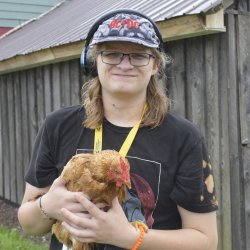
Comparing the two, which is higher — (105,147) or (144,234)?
(105,147)

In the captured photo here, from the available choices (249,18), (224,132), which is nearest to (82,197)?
(224,132)

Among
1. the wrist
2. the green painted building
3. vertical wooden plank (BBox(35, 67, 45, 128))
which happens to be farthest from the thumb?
the green painted building

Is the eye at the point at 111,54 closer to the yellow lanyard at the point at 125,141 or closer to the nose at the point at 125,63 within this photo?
the nose at the point at 125,63

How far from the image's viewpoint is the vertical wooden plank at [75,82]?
251 inches

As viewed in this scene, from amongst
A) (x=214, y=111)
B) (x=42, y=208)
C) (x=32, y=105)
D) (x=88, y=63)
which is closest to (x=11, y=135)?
(x=32, y=105)

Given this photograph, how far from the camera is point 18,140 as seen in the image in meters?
8.08

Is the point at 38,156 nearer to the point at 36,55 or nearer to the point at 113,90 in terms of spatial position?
the point at 113,90

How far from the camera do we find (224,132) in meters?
4.50

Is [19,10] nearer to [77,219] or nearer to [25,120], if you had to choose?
[25,120]

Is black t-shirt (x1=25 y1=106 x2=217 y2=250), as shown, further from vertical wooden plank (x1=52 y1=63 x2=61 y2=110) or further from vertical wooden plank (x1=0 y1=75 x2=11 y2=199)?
vertical wooden plank (x1=0 y1=75 x2=11 y2=199)

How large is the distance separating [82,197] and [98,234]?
155mm

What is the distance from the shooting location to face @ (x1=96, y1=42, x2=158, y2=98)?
2.08 m

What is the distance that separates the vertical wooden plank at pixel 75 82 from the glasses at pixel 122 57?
425 cm

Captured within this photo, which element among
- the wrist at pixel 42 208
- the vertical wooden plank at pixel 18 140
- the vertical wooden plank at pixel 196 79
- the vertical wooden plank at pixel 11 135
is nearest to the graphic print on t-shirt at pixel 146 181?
the wrist at pixel 42 208
